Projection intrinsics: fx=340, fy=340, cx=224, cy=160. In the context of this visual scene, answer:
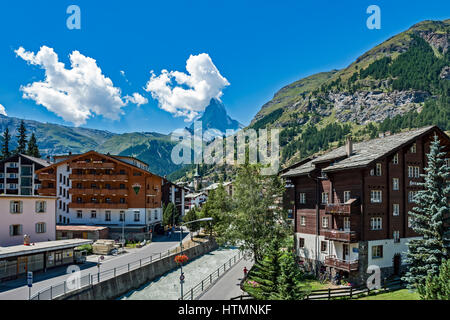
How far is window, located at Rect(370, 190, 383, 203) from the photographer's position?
35.2m

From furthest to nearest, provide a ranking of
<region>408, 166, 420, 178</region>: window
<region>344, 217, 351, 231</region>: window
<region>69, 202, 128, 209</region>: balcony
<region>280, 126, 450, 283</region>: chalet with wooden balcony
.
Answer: <region>69, 202, 128, 209</region>: balcony
<region>408, 166, 420, 178</region>: window
<region>344, 217, 351, 231</region>: window
<region>280, 126, 450, 283</region>: chalet with wooden balcony

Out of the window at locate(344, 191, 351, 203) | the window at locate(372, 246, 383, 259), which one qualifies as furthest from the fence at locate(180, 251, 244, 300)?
the window at locate(372, 246, 383, 259)

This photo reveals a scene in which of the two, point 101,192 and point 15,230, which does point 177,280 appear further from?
point 101,192

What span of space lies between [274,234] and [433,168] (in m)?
18.5

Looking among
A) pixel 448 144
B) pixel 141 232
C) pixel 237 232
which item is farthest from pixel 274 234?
pixel 141 232

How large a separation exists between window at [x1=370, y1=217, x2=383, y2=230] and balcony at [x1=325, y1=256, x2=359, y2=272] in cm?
412

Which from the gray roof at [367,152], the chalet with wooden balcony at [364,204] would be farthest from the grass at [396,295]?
the gray roof at [367,152]

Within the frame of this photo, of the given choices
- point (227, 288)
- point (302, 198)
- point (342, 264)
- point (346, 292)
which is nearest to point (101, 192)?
point (227, 288)

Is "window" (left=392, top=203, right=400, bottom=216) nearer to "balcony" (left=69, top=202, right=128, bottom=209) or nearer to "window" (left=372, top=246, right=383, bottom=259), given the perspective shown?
"window" (left=372, top=246, right=383, bottom=259)

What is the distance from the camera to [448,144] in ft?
130

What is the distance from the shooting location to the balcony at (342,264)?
33.4 metres

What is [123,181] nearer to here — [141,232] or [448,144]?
[141,232]

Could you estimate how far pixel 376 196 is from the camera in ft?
117

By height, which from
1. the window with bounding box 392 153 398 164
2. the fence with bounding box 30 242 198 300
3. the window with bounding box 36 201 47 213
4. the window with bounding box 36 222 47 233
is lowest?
the fence with bounding box 30 242 198 300
